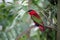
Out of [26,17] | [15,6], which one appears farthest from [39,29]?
[15,6]

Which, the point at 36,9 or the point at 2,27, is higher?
the point at 36,9

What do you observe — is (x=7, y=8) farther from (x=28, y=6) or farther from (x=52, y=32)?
(x=52, y=32)

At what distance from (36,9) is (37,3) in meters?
0.07

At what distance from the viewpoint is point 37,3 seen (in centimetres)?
99

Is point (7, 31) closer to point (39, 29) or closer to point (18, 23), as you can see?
point (18, 23)

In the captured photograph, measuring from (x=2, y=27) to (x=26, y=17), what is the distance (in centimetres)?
17

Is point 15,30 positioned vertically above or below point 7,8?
below

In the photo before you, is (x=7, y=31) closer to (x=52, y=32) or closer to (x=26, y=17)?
(x=26, y=17)

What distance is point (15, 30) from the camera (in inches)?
36.7

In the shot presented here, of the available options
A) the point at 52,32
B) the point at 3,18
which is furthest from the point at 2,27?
the point at 52,32

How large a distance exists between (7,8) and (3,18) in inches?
2.5

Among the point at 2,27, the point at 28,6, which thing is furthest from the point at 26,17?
the point at 2,27

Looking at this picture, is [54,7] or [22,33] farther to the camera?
[54,7]

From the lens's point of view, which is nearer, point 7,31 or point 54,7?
point 7,31
